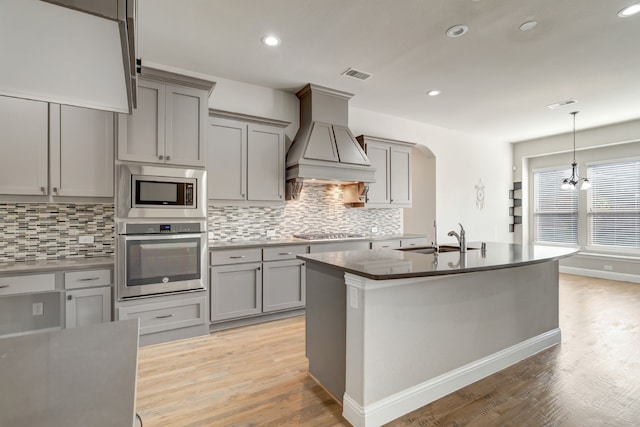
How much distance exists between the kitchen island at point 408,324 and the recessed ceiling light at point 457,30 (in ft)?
6.58

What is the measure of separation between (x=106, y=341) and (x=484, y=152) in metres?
Result: 7.47

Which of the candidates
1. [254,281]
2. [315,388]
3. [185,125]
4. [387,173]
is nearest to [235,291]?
[254,281]

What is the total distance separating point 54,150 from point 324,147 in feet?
9.24

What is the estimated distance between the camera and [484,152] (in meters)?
6.90

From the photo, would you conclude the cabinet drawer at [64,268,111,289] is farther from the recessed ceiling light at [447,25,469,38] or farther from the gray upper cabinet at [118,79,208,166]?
the recessed ceiling light at [447,25,469,38]

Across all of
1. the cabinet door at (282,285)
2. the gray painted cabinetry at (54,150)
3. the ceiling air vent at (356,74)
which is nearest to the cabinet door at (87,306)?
the gray painted cabinetry at (54,150)

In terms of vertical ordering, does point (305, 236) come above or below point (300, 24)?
below

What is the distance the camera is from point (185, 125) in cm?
326

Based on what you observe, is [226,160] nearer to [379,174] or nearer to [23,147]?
[23,147]

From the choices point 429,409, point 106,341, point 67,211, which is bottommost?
point 429,409

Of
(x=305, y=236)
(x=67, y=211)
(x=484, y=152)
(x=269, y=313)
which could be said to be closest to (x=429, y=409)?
(x=269, y=313)

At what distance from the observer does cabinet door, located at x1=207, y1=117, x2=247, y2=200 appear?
12.0 feet

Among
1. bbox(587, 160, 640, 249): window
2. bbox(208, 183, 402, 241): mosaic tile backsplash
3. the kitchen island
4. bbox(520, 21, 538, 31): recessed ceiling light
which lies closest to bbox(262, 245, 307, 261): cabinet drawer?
bbox(208, 183, 402, 241): mosaic tile backsplash

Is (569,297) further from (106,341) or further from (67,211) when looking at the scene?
(67,211)
